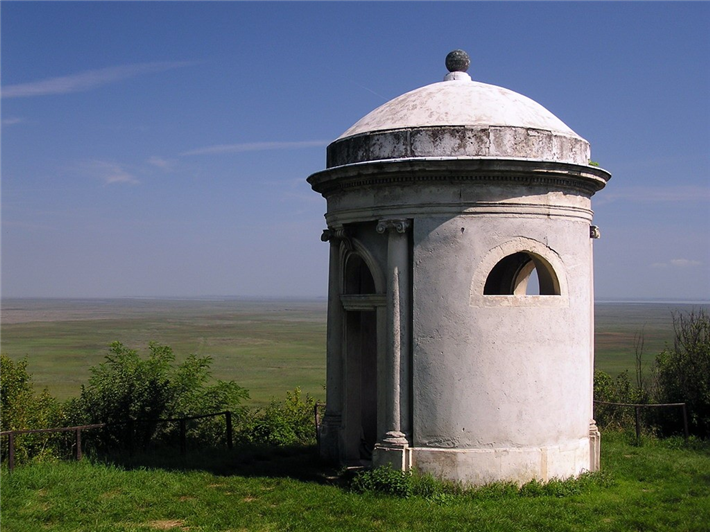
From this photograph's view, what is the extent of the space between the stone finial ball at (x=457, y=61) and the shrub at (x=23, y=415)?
1006cm

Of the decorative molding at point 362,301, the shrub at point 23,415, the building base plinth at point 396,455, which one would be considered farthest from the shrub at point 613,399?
the shrub at point 23,415

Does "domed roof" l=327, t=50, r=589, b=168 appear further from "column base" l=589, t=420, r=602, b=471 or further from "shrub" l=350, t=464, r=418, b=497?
"shrub" l=350, t=464, r=418, b=497

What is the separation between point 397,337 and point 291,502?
2.68 metres

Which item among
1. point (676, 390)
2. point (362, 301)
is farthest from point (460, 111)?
point (676, 390)

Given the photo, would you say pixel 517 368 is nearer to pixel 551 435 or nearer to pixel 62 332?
pixel 551 435

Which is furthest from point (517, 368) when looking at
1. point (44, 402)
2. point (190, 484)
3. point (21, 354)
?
point (21, 354)

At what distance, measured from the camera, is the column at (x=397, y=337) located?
10750 millimetres

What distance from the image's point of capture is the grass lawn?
9.33 m

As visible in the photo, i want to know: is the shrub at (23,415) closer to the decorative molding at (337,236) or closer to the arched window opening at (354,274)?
the arched window opening at (354,274)

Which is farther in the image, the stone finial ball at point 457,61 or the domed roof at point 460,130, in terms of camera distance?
the stone finial ball at point 457,61

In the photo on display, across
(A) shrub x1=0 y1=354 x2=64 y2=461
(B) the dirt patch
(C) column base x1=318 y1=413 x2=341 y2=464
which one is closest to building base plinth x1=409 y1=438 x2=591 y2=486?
(C) column base x1=318 y1=413 x2=341 y2=464

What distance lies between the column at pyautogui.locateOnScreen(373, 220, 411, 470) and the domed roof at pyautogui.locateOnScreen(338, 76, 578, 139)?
1.56 m

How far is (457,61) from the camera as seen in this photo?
12484 millimetres

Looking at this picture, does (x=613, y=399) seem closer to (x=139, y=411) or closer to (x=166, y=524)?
(x=139, y=411)
